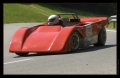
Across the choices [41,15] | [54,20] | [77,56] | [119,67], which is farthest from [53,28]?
[41,15]

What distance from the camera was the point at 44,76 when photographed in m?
6.50

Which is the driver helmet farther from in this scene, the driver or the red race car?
the red race car

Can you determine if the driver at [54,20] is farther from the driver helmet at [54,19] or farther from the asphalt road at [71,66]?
the asphalt road at [71,66]

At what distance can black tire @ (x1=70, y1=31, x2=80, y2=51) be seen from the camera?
411 inches

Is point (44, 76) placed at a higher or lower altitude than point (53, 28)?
lower

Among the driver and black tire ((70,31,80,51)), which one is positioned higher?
the driver

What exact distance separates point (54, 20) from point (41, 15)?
70.3 ft

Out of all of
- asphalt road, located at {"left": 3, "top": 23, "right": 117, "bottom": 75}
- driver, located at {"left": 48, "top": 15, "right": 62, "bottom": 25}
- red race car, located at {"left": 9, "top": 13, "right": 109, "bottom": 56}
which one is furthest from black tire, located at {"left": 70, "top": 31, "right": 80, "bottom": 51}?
driver, located at {"left": 48, "top": 15, "right": 62, "bottom": 25}

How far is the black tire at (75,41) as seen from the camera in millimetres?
10451

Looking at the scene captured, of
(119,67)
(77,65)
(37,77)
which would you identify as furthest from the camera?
(77,65)

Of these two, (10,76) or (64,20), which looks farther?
(64,20)

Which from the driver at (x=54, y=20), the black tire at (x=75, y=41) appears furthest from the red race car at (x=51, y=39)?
the driver at (x=54, y=20)

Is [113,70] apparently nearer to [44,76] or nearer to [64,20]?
[44,76]

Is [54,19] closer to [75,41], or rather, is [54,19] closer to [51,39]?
[75,41]
